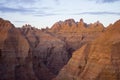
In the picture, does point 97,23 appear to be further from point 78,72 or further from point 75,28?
point 78,72

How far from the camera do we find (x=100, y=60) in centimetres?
6119

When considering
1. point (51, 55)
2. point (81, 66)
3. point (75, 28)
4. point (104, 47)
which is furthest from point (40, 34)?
point (104, 47)

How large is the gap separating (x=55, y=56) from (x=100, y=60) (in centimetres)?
6254

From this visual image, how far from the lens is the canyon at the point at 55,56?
59.3 m

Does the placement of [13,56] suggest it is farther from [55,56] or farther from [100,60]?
[55,56]

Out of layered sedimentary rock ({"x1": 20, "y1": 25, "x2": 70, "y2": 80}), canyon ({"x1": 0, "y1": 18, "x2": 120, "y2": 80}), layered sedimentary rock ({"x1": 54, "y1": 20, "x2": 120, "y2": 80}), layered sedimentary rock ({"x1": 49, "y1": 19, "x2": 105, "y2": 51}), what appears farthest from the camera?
layered sedimentary rock ({"x1": 49, "y1": 19, "x2": 105, "y2": 51})

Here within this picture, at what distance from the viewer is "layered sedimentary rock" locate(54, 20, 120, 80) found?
2284 inches

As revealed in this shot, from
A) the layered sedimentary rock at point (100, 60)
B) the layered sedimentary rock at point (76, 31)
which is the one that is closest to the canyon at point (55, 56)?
the layered sedimentary rock at point (100, 60)

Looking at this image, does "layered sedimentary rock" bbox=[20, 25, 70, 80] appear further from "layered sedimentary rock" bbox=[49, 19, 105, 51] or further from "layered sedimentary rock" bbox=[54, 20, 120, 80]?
"layered sedimentary rock" bbox=[54, 20, 120, 80]

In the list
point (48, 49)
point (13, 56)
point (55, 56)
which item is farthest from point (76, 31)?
point (13, 56)

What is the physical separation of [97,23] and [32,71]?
6771 centimetres

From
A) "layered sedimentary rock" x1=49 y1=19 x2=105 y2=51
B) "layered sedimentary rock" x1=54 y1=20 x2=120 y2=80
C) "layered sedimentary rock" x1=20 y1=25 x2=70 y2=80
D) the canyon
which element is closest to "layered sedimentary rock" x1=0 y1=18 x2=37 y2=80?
the canyon

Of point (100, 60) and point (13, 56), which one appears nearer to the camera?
point (100, 60)

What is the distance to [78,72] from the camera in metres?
69.6
